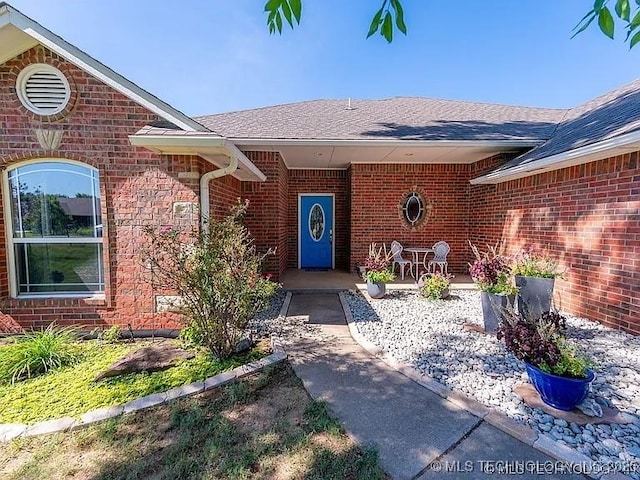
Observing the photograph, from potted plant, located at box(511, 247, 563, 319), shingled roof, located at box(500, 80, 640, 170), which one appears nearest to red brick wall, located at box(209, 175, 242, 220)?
potted plant, located at box(511, 247, 563, 319)

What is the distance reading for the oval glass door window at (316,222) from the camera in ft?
31.5

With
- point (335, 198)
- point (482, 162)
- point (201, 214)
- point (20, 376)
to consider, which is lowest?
point (20, 376)

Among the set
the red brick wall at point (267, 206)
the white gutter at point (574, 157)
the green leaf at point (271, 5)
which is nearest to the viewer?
the green leaf at point (271, 5)

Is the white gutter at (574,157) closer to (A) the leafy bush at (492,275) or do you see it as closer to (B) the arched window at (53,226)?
(A) the leafy bush at (492,275)

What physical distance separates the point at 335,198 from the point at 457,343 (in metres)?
6.43

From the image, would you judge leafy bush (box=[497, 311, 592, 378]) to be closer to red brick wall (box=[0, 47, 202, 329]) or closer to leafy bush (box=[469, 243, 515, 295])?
leafy bush (box=[469, 243, 515, 295])

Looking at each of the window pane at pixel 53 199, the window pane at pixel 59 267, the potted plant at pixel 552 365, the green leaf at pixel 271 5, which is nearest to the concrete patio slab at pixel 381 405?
the potted plant at pixel 552 365

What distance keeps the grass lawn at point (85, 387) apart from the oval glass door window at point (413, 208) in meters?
6.30

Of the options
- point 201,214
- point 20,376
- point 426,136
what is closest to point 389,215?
point 426,136

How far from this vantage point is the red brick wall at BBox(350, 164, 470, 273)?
8.51 meters

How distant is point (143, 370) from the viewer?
11.0 feet

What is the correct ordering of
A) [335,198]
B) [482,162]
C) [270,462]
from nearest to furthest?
1. [270,462]
2. [482,162]
3. [335,198]

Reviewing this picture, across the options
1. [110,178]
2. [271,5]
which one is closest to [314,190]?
[110,178]

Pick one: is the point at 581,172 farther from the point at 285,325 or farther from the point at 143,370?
the point at 143,370
